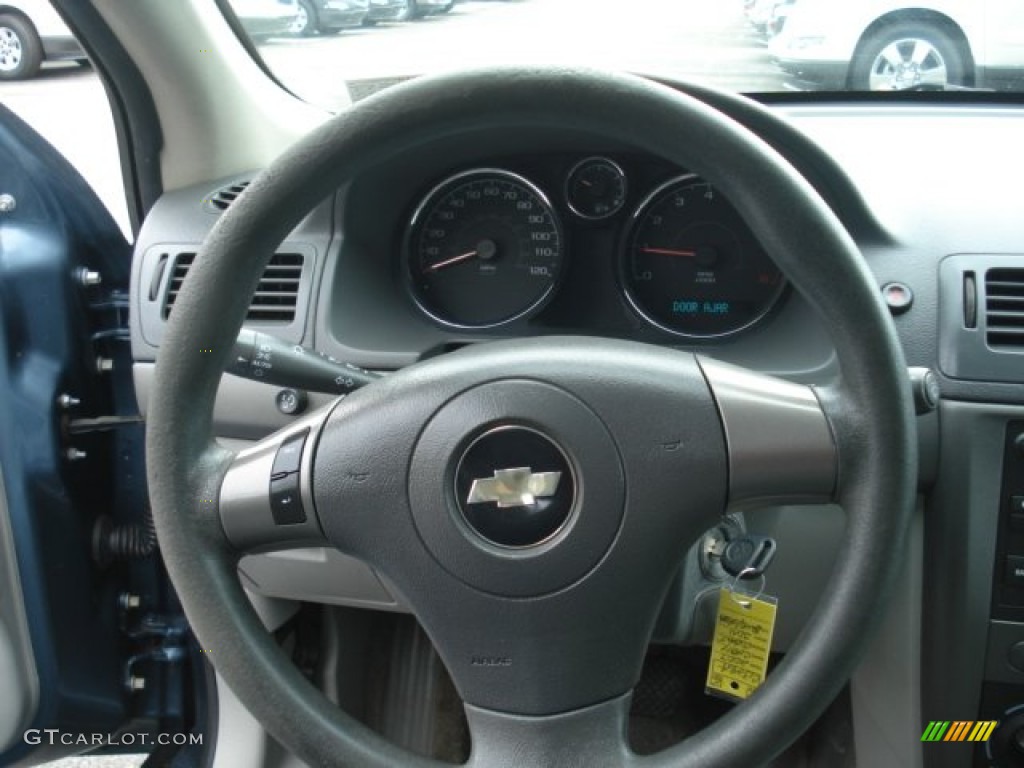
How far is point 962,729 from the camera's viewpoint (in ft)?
4.48

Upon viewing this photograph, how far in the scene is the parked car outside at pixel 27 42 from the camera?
1.61m

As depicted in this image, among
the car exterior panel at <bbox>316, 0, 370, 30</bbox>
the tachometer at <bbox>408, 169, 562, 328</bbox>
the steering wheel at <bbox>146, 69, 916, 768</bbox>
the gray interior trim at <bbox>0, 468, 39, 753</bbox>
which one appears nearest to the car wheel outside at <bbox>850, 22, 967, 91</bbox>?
the tachometer at <bbox>408, 169, 562, 328</bbox>

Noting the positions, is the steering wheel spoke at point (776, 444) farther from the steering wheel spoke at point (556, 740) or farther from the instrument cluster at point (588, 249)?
the instrument cluster at point (588, 249)

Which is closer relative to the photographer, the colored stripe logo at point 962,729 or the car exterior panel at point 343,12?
the colored stripe logo at point 962,729

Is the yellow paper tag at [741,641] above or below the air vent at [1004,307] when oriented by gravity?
below

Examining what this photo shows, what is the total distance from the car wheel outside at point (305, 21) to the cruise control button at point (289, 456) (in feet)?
3.77

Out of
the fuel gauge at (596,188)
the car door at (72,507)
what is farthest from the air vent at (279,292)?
the fuel gauge at (596,188)

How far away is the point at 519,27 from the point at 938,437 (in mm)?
1005

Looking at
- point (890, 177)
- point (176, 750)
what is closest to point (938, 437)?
point (890, 177)

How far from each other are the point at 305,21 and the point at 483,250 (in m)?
0.67

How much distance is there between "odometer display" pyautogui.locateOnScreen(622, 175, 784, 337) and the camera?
4.95ft

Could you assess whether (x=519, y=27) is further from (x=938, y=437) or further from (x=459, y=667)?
(x=459, y=667)

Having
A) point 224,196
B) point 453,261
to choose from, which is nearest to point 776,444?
point 453,261

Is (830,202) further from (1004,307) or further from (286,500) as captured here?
(286,500)
